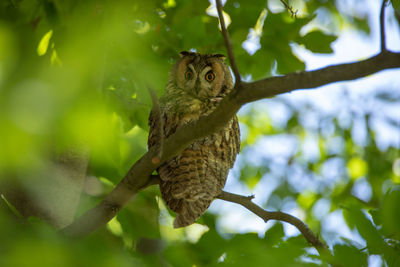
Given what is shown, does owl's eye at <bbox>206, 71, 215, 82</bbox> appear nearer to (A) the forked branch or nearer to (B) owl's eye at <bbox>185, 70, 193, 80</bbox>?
(B) owl's eye at <bbox>185, 70, 193, 80</bbox>

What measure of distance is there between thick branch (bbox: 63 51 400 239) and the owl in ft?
0.36

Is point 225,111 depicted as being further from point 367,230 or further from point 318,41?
point 318,41

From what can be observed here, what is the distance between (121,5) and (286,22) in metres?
1.56

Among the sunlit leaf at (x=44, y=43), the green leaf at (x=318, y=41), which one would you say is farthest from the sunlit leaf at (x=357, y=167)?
the sunlit leaf at (x=44, y=43)

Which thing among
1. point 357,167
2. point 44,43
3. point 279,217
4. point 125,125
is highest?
point 44,43

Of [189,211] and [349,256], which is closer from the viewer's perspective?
[349,256]

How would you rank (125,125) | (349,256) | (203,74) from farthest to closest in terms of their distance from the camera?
(203,74) → (125,125) → (349,256)

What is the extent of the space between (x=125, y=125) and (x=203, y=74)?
0.85 metres

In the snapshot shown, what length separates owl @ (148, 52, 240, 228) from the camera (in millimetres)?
2100

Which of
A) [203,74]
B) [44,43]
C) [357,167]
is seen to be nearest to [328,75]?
[44,43]

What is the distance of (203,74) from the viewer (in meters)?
2.96

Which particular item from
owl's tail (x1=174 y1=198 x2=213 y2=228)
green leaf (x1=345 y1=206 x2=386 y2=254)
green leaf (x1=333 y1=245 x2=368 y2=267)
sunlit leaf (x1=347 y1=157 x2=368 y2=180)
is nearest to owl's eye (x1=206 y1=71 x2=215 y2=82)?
owl's tail (x1=174 y1=198 x2=213 y2=228)

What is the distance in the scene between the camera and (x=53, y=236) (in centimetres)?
81

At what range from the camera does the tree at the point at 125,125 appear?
0.68m
